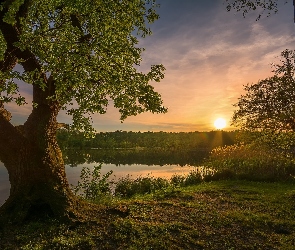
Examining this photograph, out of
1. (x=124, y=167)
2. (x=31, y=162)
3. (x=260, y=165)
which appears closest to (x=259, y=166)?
(x=260, y=165)

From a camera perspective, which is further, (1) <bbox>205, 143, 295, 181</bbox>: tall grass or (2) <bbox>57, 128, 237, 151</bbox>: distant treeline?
(2) <bbox>57, 128, 237, 151</bbox>: distant treeline

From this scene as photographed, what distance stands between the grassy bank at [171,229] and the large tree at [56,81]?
126cm

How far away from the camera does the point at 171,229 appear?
10727 millimetres

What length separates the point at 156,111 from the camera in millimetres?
12547

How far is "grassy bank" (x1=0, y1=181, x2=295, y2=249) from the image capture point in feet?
31.0

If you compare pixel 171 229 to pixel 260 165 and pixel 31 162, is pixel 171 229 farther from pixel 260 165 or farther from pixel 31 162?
pixel 260 165

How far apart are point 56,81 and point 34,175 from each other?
13.2ft

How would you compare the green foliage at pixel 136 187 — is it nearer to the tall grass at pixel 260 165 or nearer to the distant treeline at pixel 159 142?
the tall grass at pixel 260 165

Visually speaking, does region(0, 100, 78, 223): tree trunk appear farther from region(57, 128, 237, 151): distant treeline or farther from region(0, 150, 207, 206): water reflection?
region(57, 128, 237, 151): distant treeline

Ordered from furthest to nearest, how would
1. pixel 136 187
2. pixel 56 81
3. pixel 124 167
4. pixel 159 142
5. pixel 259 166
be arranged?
pixel 159 142 < pixel 124 167 < pixel 259 166 < pixel 136 187 < pixel 56 81

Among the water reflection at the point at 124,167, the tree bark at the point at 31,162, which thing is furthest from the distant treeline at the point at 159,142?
the tree bark at the point at 31,162

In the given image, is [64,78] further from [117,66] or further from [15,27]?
[15,27]

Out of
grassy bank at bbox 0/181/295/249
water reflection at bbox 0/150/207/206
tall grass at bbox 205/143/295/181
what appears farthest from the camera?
water reflection at bbox 0/150/207/206

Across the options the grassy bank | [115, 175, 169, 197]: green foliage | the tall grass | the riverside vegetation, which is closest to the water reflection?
[115, 175, 169, 197]: green foliage
